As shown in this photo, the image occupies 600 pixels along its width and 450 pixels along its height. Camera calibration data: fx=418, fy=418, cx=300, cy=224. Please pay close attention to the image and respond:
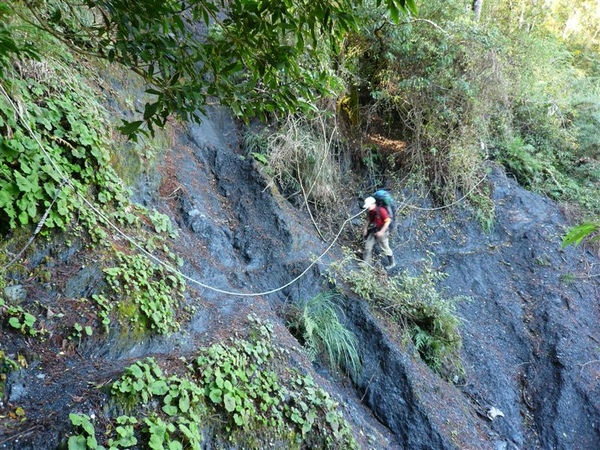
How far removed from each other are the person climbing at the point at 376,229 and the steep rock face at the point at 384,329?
598mm

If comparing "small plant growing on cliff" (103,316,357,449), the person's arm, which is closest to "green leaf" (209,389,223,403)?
"small plant growing on cliff" (103,316,357,449)

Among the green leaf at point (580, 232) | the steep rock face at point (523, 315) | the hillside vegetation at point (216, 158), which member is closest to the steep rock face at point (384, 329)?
the steep rock face at point (523, 315)

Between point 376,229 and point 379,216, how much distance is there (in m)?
0.26

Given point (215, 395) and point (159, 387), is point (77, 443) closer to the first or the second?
point (159, 387)

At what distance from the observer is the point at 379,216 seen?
24.5ft

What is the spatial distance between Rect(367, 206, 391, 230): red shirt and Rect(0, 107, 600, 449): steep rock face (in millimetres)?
914

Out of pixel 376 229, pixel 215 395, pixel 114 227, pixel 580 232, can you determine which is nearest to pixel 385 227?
pixel 376 229

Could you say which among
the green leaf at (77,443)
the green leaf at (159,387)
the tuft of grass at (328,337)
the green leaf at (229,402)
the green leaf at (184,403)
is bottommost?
the tuft of grass at (328,337)

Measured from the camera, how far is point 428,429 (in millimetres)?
5465

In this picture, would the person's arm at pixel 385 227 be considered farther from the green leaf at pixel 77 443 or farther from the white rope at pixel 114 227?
the green leaf at pixel 77 443

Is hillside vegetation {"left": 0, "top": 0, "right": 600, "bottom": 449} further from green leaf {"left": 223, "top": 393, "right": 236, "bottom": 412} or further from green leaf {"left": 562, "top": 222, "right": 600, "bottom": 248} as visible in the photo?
green leaf {"left": 562, "top": 222, "right": 600, "bottom": 248}

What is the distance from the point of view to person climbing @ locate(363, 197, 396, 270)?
24.4 feet

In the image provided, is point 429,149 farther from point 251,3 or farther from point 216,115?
point 251,3

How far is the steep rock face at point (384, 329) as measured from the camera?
3840mm
